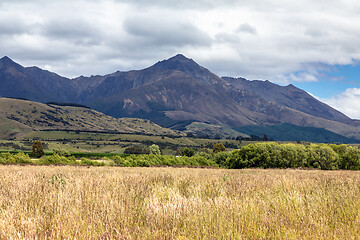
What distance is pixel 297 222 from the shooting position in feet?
27.1

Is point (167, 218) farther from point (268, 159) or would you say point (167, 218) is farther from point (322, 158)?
point (322, 158)

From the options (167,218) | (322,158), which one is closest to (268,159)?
(322,158)

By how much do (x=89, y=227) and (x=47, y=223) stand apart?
4.14 ft

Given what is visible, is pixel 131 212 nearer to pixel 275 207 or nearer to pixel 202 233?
pixel 202 233

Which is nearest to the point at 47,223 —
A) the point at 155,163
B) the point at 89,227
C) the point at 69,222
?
the point at 69,222

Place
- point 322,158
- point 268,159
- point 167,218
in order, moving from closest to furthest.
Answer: point 167,218 < point 268,159 < point 322,158

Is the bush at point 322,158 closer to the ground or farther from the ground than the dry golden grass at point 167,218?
closer to the ground

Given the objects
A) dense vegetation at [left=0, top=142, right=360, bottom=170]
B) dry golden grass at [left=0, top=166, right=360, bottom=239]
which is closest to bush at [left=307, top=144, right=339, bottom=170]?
dense vegetation at [left=0, top=142, right=360, bottom=170]

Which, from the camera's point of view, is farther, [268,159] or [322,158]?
[322,158]

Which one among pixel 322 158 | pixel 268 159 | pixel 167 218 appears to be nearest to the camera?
pixel 167 218

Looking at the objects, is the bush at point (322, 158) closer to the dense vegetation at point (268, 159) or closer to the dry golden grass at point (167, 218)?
the dense vegetation at point (268, 159)

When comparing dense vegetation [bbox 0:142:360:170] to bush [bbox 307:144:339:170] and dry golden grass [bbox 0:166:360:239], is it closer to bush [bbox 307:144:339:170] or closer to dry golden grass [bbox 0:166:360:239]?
bush [bbox 307:144:339:170]

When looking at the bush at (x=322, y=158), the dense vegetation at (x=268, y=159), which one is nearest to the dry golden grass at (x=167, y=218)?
the dense vegetation at (x=268, y=159)

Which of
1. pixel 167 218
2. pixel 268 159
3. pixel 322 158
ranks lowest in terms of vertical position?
pixel 268 159
